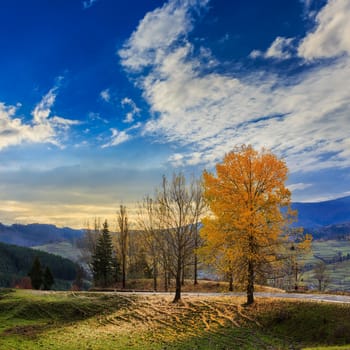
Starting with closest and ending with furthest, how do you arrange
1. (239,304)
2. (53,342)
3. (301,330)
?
1. (301,330)
2. (53,342)
3. (239,304)

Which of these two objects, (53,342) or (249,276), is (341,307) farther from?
(53,342)

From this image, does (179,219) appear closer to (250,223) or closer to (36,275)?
(250,223)

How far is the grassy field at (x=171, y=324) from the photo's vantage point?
20.0 m

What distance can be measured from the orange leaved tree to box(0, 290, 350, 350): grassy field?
11.3 feet

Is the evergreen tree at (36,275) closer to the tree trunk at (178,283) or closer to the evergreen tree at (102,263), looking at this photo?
the evergreen tree at (102,263)

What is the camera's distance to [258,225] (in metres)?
25.8

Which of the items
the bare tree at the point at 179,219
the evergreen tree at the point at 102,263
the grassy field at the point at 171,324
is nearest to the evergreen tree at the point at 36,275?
the evergreen tree at the point at 102,263

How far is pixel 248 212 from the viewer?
24828 mm

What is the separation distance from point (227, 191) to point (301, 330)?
11507 mm

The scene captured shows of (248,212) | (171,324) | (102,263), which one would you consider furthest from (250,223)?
(102,263)

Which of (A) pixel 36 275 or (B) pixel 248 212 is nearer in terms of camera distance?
(B) pixel 248 212

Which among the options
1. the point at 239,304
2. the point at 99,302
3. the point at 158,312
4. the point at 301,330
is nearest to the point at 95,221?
the point at 99,302

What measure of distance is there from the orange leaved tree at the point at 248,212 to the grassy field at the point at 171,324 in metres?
3.46

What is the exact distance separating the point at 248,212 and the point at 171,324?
1135 cm
